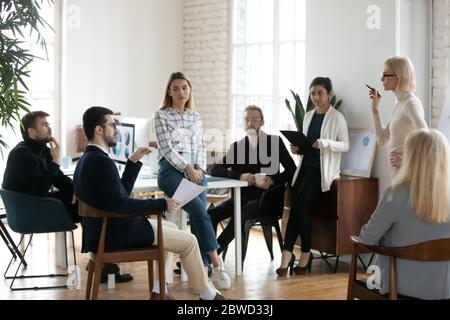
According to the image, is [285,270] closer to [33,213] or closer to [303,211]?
[303,211]

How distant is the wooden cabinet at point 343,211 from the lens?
6.25 metres

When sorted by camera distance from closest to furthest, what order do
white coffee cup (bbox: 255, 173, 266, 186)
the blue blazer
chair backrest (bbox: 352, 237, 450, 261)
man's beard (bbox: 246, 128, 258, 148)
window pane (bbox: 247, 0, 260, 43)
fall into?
chair backrest (bbox: 352, 237, 450, 261)
the blue blazer
white coffee cup (bbox: 255, 173, 266, 186)
man's beard (bbox: 246, 128, 258, 148)
window pane (bbox: 247, 0, 260, 43)

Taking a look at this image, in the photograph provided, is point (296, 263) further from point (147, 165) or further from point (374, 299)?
point (374, 299)

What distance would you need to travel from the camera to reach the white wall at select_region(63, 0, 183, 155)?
341 inches

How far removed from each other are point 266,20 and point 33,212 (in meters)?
3.75

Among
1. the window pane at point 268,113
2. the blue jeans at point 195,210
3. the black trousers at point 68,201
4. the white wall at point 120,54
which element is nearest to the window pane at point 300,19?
the window pane at point 268,113

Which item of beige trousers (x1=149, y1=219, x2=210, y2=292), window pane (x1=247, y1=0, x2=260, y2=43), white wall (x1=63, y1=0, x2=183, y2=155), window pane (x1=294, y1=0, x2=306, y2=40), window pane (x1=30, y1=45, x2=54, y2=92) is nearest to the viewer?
beige trousers (x1=149, y1=219, x2=210, y2=292)

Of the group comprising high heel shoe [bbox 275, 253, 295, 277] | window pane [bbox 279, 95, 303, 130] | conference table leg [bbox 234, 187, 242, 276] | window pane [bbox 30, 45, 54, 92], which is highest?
window pane [bbox 30, 45, 54, 92]

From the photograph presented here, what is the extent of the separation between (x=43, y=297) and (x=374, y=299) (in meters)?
2.55

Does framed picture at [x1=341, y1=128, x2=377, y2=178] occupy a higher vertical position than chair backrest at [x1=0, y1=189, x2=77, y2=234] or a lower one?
higher

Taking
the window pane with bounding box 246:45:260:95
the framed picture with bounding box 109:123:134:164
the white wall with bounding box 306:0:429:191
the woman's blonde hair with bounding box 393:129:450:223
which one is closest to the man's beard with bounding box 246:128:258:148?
the white wall with bounding box 306:0:429:191

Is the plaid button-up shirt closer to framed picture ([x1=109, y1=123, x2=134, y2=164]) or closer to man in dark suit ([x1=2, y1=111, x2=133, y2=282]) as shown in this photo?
framed picture ([x1=109, y1=123, x2=134, y2=164])

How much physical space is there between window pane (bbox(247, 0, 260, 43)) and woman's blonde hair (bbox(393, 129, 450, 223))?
16.2 feet

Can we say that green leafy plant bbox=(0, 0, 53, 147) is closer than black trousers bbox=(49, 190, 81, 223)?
Yes
